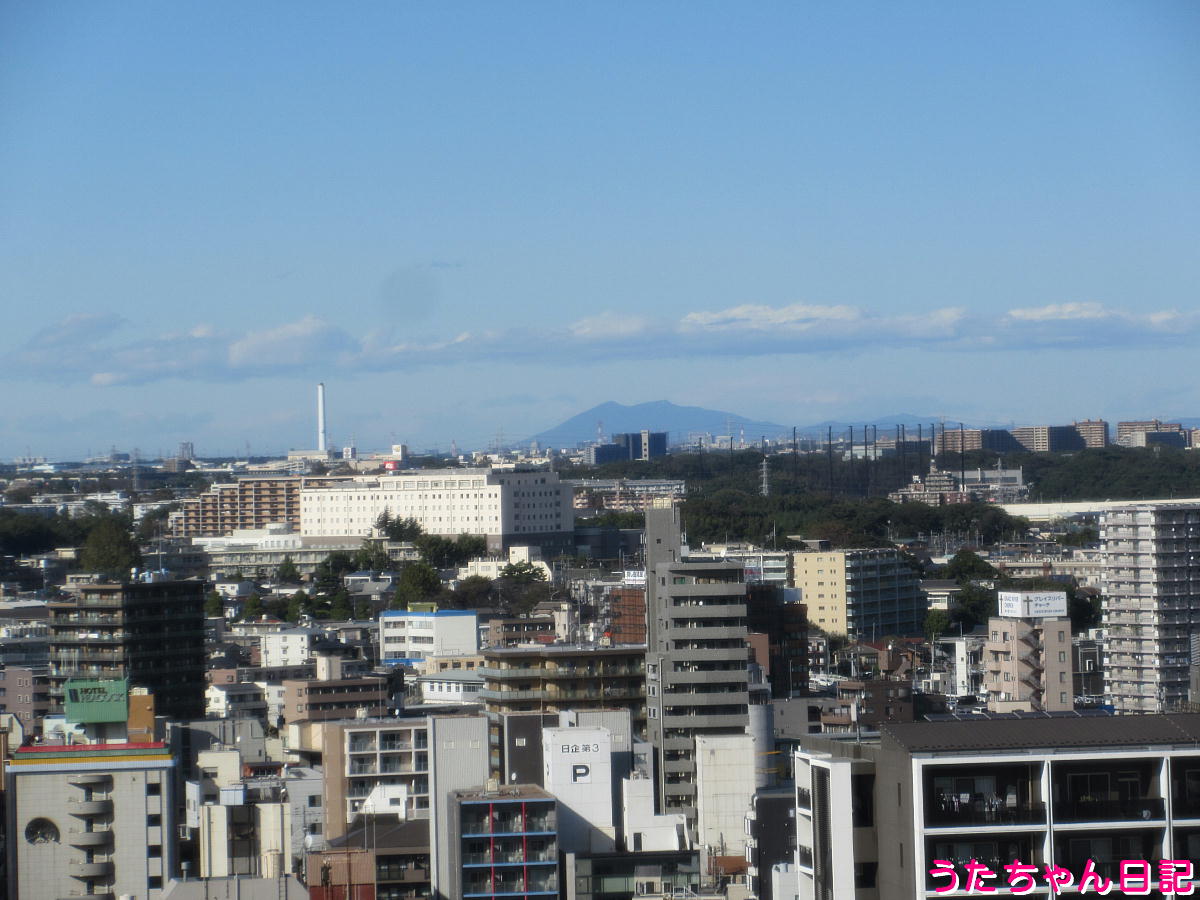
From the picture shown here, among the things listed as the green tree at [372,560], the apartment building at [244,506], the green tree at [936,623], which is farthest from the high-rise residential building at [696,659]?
the apartment building at [244,506]

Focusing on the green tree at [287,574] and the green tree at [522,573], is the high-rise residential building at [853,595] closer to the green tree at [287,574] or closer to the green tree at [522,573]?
the green tree at [522,573]

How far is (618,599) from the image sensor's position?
1000 inches

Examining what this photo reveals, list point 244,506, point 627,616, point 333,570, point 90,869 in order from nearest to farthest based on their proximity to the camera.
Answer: point 90,869
point 627,616
point 333,570
point 244,506

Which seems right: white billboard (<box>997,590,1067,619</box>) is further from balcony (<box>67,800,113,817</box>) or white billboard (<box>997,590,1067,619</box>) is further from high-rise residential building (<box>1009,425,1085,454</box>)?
high-rise residential building (<box>1009,425,1085,454</box>)

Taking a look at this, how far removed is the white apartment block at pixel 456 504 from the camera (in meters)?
58.3

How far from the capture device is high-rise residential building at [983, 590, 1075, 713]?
1994 cm

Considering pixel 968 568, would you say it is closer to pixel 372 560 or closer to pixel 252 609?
pixel 372 560

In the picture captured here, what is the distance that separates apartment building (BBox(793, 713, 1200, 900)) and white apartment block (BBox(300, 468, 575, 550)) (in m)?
48.4

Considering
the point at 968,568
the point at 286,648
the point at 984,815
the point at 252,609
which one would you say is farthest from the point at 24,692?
the point at 968,568

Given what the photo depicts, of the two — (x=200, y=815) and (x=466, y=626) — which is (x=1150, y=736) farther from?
(x=466, y=626)

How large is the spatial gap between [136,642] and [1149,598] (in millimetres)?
12451

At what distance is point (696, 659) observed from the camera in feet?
51.4

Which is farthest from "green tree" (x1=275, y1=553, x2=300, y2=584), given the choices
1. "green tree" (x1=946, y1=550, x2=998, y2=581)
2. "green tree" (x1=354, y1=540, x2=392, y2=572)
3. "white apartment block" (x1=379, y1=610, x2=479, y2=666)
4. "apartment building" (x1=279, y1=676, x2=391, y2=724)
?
"apartment building" (x1=279, y1=676, x2=391, y2=724)

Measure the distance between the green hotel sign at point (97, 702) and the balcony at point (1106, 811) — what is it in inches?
310
